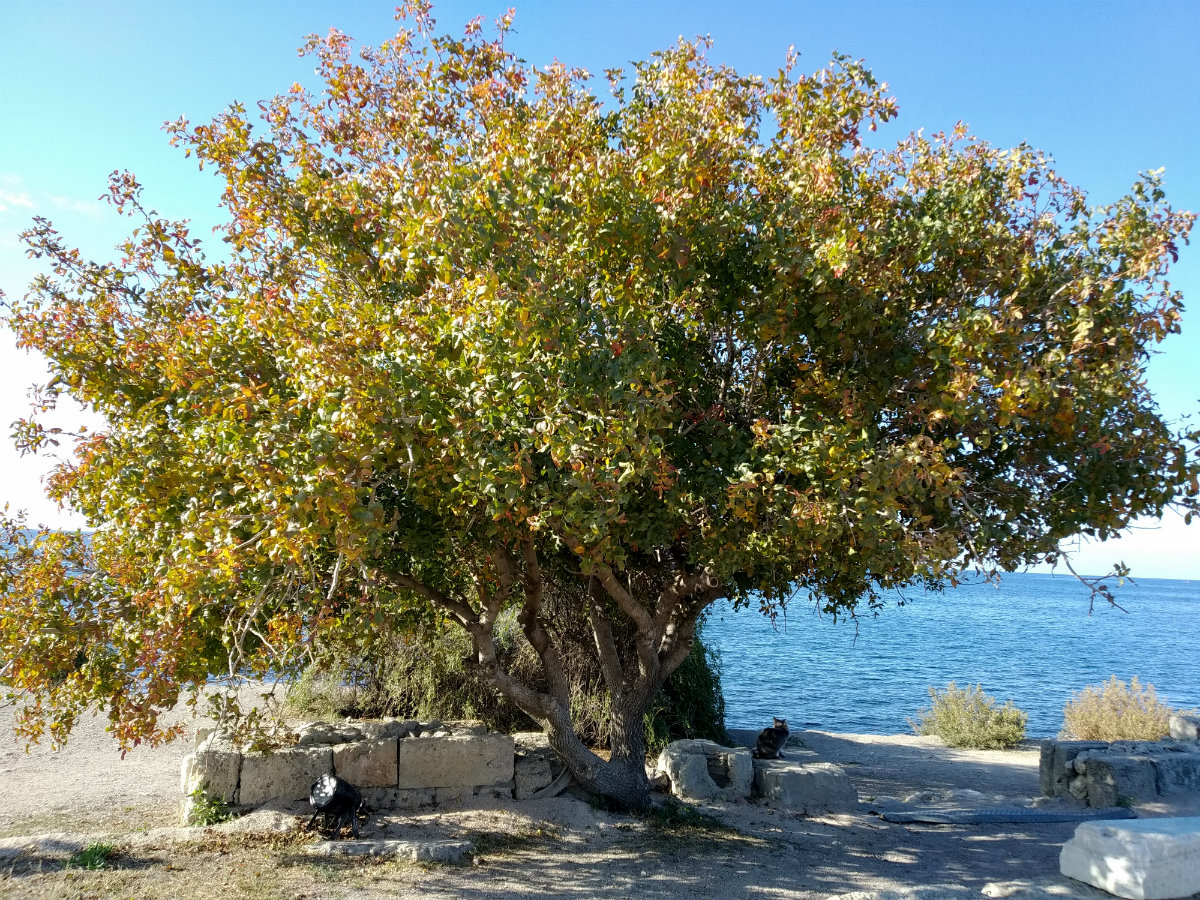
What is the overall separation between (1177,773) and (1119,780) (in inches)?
37.9

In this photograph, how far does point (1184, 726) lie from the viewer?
14.0 metres

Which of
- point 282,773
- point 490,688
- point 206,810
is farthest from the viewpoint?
point 490,688

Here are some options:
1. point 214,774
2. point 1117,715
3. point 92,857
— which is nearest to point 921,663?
point 1117,715

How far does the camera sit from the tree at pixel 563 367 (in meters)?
5.62

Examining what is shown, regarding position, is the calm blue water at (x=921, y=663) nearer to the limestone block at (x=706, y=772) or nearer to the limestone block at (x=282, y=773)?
the limestone block at (x=706, y=772)

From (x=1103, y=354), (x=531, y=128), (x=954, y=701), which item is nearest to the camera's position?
(x=1103, y=354)

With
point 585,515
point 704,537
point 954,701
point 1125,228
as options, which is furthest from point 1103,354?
point 954,701

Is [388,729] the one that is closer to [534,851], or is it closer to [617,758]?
[534,851]

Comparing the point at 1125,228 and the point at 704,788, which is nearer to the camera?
the point at 1125,228

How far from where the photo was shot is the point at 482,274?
226 inches

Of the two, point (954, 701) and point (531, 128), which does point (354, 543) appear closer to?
point (531, 128)

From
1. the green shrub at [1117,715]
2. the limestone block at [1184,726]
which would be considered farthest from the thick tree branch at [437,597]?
the green shrub at [1117,715]

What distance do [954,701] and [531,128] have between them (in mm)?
14886

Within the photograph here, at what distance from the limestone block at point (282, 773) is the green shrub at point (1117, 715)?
45.3ft
